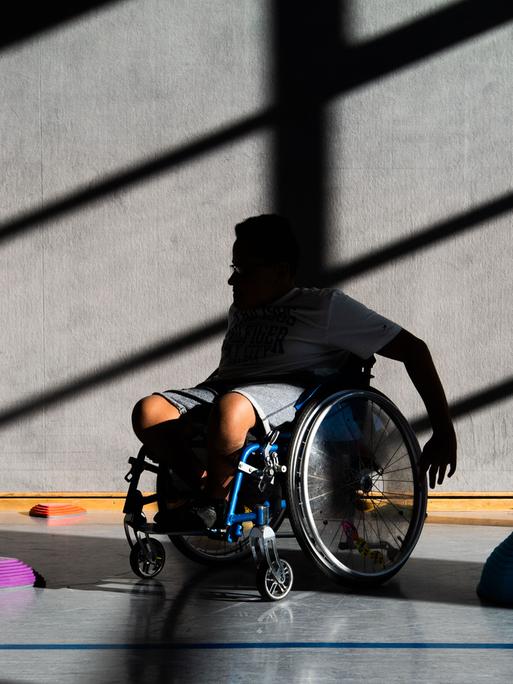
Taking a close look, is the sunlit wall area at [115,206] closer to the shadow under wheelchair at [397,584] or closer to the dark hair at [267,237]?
the shadow under wheelchair at [397,584]

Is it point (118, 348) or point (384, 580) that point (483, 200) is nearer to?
point (118, 348)

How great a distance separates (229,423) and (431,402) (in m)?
0.44

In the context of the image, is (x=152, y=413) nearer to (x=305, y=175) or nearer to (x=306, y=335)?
(x=306, y=335)

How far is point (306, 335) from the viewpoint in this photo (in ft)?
7.57

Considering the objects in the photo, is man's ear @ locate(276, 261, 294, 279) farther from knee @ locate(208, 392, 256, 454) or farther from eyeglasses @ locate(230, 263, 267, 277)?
knee @ locate(208, 392, 256, 454)

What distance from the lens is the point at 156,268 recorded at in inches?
143

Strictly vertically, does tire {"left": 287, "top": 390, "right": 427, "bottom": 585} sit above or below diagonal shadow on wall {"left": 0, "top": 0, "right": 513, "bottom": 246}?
below

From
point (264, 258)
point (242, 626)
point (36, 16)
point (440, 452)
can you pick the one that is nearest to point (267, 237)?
point (264, 258)

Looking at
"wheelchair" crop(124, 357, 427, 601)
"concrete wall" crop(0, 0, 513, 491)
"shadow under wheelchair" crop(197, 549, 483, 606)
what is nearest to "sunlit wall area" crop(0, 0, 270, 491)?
"concrete wall" crop(0, 0, 513, 491)

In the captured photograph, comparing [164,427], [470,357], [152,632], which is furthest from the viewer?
[470,357]

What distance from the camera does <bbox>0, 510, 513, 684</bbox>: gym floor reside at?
5.28ft

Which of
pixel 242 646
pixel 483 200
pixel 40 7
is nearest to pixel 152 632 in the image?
pixel 242 646

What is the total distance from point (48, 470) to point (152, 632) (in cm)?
182

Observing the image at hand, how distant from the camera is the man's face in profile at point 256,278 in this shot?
2.34m
